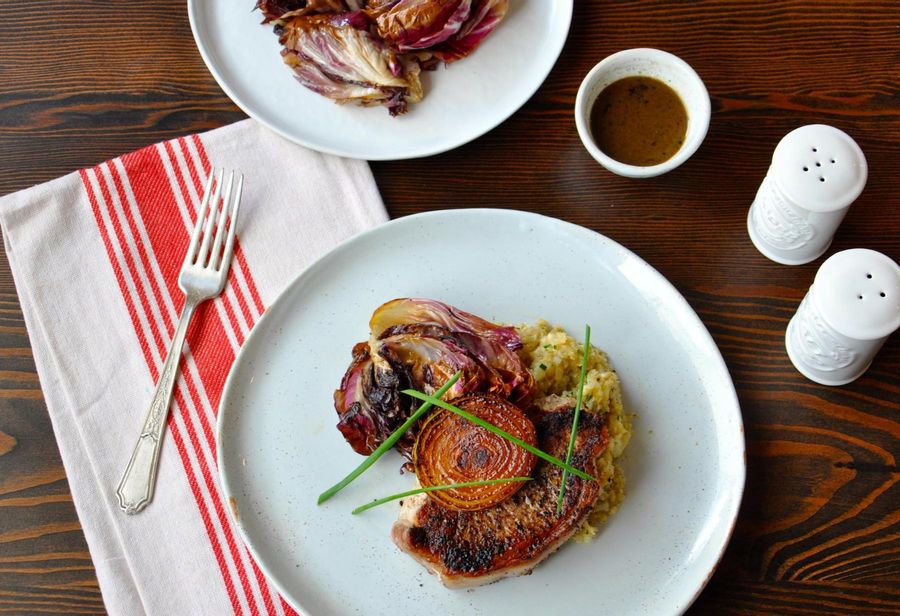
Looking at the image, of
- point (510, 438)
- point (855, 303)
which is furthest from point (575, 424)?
point (855, 303)

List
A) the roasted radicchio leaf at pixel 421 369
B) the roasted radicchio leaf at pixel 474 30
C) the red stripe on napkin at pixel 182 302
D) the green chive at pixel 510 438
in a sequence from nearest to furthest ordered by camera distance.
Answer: the green chive at pixel 510 438, the roasted radicchio leaf at pixel 421 369, the red stripe on napkin at pixel 182 302, the roasted radicchio leaf at pixel 474 30

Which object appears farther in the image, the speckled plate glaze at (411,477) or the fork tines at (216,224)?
the fork tines at (216,224)

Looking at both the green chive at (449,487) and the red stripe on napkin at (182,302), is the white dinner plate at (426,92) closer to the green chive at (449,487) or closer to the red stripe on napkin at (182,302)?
the red stripe on napkin at (182,302)

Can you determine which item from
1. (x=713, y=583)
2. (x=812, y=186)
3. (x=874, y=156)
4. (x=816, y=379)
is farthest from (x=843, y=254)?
(x=713, y=583)

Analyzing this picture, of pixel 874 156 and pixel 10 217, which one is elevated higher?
pixel 10 217

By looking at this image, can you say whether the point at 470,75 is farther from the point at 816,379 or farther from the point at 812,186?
the point at 816,379

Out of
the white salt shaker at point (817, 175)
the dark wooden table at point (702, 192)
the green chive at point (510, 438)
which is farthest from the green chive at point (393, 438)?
the white salt shaker at point (817, 175)

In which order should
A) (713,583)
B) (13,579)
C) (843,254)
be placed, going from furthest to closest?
(13,579) → (713,583) → (843,254)

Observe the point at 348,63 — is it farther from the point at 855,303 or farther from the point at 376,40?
the point at 855,303
